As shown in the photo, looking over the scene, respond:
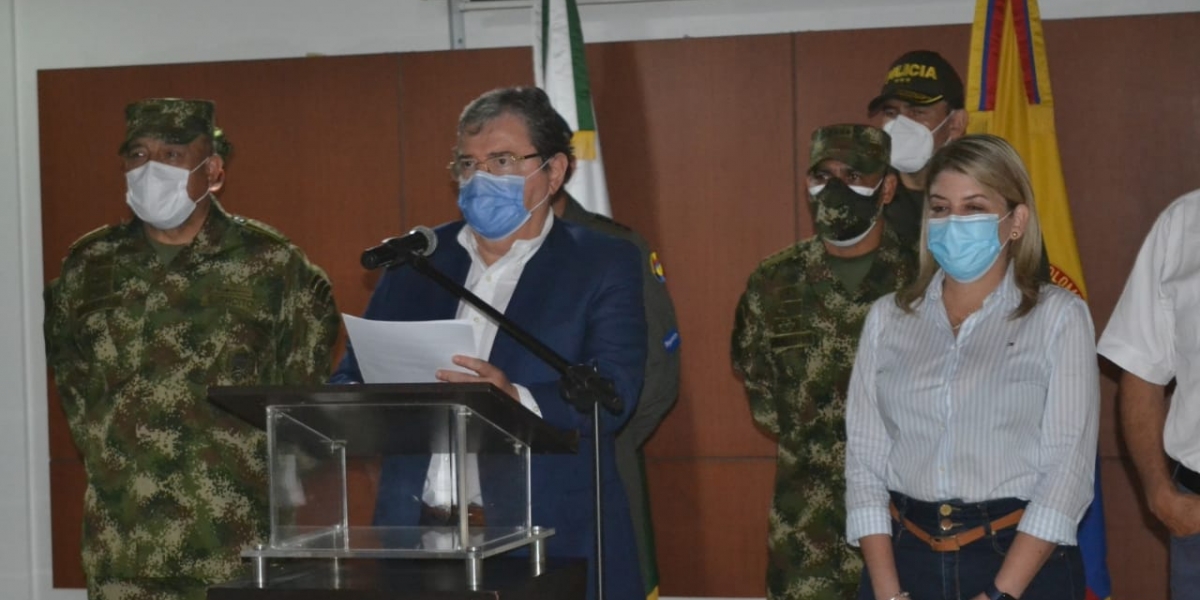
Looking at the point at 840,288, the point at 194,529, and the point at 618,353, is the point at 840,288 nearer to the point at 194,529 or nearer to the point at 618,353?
the point at 618,353

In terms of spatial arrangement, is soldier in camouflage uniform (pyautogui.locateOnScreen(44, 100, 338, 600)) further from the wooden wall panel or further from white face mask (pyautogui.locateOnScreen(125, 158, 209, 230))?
the wooden wall panel

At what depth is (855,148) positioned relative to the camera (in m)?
4.10

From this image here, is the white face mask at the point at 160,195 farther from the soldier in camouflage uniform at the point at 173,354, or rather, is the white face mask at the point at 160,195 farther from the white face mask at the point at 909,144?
the white face mask at the point at 909,144

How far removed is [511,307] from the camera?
9.68 feet

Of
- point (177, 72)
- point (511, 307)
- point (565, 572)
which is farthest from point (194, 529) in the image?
point (177, 72)

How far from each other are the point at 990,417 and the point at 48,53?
470cm

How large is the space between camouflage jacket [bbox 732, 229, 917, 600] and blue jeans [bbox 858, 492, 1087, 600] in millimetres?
1095

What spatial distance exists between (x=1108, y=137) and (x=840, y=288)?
167cm

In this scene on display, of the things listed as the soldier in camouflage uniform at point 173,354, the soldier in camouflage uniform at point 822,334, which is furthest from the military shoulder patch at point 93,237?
the soldier in camouflage uniform at point 822,334

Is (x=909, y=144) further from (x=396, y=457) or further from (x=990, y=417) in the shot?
(x=396, y=457)

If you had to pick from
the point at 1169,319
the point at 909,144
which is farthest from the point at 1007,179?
the point at 909,144

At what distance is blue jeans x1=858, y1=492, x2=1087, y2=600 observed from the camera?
275cm

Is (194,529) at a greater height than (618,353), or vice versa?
(618,353)

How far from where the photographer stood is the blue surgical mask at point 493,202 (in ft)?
10.0
